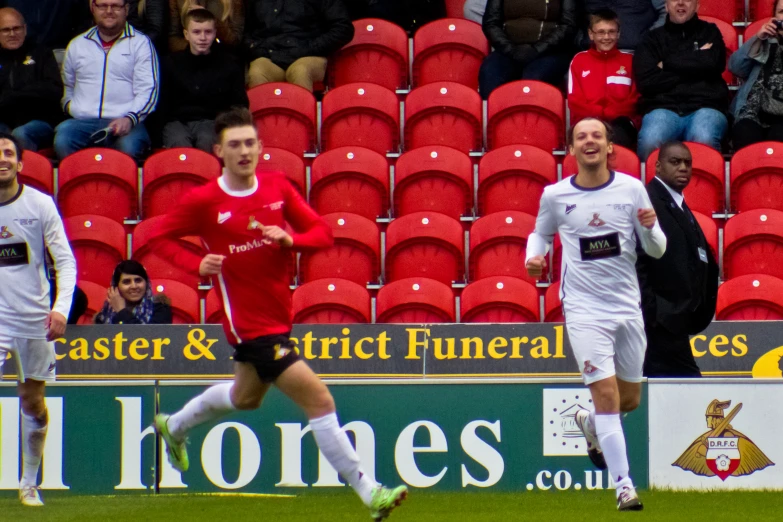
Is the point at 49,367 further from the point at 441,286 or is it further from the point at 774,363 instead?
the point at 774,363

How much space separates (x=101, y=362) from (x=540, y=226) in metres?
3.44

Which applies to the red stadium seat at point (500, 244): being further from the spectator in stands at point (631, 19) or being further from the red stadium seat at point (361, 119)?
the spectator in stands at point (631, 19)

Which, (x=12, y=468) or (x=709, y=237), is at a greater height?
(x=709, y=237)

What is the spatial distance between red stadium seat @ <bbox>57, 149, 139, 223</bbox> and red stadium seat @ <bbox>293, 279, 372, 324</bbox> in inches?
75.2

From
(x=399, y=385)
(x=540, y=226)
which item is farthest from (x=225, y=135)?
(x=399, y=385)

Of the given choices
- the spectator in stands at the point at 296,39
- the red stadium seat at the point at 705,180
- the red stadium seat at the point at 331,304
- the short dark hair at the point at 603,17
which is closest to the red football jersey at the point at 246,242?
the red stadium seat at the point at 331,304

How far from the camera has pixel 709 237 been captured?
958cm

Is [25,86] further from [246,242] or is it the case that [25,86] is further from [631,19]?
[246,242]

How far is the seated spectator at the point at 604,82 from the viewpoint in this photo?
10.6m

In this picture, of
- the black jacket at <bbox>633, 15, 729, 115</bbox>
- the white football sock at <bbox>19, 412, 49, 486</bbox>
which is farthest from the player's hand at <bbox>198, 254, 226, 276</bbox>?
the black jacket at <bbox>633, 15, 729, 115</bbox>

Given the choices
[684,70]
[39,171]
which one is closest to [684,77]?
[684,70]

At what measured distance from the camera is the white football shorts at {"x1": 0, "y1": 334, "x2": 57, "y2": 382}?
6938 millimetres

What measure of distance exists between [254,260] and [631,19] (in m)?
6.75

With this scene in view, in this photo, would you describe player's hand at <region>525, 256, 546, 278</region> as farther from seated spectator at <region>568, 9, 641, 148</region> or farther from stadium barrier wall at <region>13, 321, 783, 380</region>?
seated spectator at <region>568, 9, 641, 148</region>
